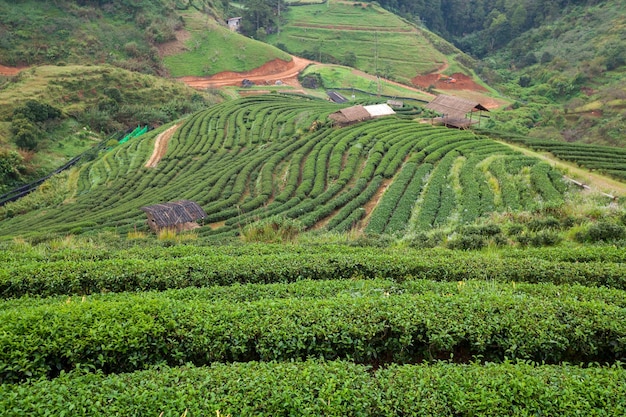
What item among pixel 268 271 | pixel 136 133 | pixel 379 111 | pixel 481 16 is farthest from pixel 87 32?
pixel 481 16

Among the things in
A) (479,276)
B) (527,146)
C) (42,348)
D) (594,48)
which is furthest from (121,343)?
(594,48)

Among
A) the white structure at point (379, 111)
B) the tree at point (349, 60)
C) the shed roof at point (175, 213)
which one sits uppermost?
the tree at point (349, 60)

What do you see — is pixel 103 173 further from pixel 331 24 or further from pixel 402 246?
pixel 331 24

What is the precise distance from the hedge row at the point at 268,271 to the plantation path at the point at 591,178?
1656cm

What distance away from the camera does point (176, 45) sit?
84.1 m

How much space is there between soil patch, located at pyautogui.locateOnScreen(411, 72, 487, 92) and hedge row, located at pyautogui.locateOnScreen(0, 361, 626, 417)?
86.6 m

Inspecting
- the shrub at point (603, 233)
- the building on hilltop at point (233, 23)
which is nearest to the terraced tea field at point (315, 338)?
the shrub at point (603, 233)

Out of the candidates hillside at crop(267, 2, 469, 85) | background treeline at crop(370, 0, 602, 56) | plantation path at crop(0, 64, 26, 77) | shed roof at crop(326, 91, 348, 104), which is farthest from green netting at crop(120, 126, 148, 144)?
background treeline at crop(370, 0, 602, 56)

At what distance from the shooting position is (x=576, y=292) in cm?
1030

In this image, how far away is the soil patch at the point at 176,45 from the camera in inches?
3238

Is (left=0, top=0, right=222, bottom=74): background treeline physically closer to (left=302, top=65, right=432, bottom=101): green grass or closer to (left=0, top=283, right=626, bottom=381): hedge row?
(left=302, top=65, right=432, bottom=101): green grass

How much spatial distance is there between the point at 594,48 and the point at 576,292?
95787 millimetres

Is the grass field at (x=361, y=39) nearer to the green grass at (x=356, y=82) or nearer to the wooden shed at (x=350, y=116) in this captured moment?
the green grass at (x=356, y=82)

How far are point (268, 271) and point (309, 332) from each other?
4.10 metres
